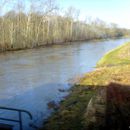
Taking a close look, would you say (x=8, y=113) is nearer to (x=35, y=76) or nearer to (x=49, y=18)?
(x=35, y=76)

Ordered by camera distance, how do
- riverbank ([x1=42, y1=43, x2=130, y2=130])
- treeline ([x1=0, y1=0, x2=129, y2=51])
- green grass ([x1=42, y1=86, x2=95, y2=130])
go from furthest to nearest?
treeline ([x1=0, y1=0, x2=129, y2=51]) → green grass ([x1=42, y1=86, x2=95, y2=130]) → riverbank ([x1=42, y1=43, x2=130, y2=130])

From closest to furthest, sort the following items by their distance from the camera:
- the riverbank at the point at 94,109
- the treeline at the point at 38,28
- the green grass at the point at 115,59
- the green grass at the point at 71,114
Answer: the riverbank at the point at 94,109 → the green grass at the point at 71,114 → the green grass at the point at 115,59 → the treeline at the point at 38,28

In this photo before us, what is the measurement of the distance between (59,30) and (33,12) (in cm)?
1188

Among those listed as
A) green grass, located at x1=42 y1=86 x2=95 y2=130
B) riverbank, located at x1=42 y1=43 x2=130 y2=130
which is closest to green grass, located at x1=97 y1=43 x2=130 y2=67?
riverbank, located at x1=42 y1=43 x2=130 y2=130

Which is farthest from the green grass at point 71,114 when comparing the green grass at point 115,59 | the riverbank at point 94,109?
the green grass at point 115,59

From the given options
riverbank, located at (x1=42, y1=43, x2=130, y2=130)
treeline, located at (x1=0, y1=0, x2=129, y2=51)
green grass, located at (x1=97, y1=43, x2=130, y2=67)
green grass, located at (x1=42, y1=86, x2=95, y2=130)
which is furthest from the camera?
treeline, located at (x1=0, y1=0, x2=129, y2=51)

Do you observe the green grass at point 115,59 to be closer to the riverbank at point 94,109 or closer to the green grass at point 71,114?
the riverbank at point 94,109

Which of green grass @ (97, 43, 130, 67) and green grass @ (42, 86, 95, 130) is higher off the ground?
green grass @ (42, 86, 95, 130)

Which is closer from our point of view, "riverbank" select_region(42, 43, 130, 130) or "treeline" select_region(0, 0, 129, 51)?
"riverbank" select_region(42, 43, 130, 130)

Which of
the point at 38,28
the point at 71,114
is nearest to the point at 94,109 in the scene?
the point at 71,114

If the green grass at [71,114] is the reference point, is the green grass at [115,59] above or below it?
below

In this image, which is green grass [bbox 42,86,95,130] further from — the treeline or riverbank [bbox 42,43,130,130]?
the treeline

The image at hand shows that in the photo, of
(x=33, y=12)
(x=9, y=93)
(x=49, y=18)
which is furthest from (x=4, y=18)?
(x=9, y=93)

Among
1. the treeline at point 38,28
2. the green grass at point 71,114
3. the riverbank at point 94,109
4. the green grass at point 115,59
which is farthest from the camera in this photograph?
the treeline at point 38,28
